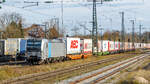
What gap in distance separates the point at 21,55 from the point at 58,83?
2264 centimetres

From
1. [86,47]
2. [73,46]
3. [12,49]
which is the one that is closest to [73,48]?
[73,46]

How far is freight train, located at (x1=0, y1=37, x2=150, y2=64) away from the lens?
2714cm

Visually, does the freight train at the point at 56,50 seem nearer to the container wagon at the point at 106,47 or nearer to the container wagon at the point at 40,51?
the container wagon at the point at 40,51

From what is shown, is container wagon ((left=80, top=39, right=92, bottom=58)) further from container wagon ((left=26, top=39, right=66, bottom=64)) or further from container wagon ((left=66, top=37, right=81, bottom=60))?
container wagon ((left=26, top=39, right=66, bottom=64))

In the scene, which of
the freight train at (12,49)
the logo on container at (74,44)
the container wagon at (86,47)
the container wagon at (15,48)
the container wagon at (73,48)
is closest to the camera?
the container wagon at (73,48)

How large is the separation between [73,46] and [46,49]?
8816 mm

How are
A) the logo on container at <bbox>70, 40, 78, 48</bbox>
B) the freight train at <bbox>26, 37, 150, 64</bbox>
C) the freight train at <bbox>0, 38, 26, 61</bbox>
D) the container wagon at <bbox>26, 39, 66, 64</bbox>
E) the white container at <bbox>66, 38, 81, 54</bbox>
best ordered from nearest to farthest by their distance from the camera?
1. the container wagon at <bbox>26, 39, 66, 64</bbox>
2. the freight train at <bbox>26, 37, 150, 64</bbox>
3. the white container at <bbox>66, 38, 81, 54</bbox>
4. the freight train at <bbox>0, 38, 26, 61</bbox>
5. the logo on container at <bbox>70, 40, 78, 48</bbox>

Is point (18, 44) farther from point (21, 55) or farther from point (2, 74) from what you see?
point (2, 74)

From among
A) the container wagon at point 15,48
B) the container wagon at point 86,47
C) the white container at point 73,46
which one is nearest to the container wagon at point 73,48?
the white container at point 73,46

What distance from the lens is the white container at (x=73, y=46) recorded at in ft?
114

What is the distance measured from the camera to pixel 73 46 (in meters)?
36.1

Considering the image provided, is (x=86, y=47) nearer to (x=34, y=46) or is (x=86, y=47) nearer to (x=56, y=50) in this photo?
(x=56, y=50)

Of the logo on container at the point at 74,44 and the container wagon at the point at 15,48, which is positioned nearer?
the logo on container at the point at 74,44

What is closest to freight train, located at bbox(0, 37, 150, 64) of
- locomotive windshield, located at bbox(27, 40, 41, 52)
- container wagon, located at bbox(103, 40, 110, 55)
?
locomotive windshield, located at bbox(27, 40, 41, 52)
